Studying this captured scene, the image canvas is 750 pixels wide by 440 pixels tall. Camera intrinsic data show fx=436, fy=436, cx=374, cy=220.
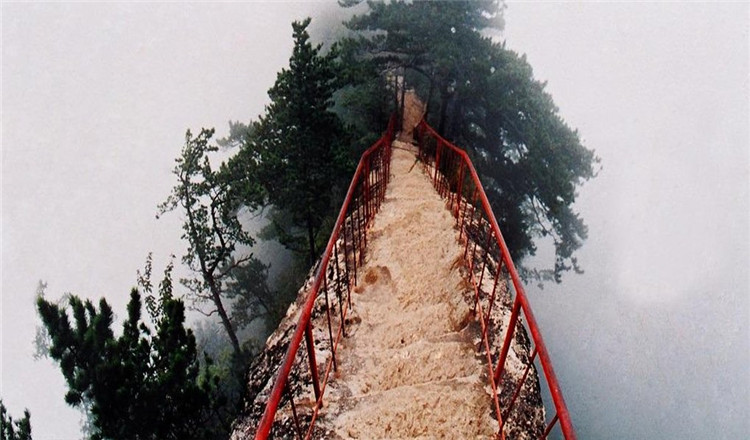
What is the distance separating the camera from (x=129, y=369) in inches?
350

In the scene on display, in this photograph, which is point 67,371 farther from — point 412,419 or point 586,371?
point 586,371

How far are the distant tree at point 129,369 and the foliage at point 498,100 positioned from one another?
11.0 meters

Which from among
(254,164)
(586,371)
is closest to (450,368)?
(254,164)

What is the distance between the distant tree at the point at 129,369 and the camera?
8.65 m

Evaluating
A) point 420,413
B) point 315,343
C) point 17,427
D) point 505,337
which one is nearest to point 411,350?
point 420,413

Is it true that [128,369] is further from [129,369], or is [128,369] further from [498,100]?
[498,100]

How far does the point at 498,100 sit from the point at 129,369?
42.7ft

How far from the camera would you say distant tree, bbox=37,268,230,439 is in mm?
8648

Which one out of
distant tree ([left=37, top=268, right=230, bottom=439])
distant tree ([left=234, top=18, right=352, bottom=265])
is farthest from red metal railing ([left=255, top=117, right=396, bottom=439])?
distant tree ([left=234, top=18, right=352, bottom=265])

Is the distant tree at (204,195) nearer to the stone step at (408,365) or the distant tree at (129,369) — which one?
the distant tree at (129,369)

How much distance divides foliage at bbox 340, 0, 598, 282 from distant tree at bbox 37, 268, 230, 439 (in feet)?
36.2

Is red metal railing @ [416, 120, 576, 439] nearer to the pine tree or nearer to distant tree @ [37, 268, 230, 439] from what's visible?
distant tree @ [37, 268, 230, 439]

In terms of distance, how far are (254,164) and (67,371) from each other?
7.28 m

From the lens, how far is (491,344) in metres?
3.92
